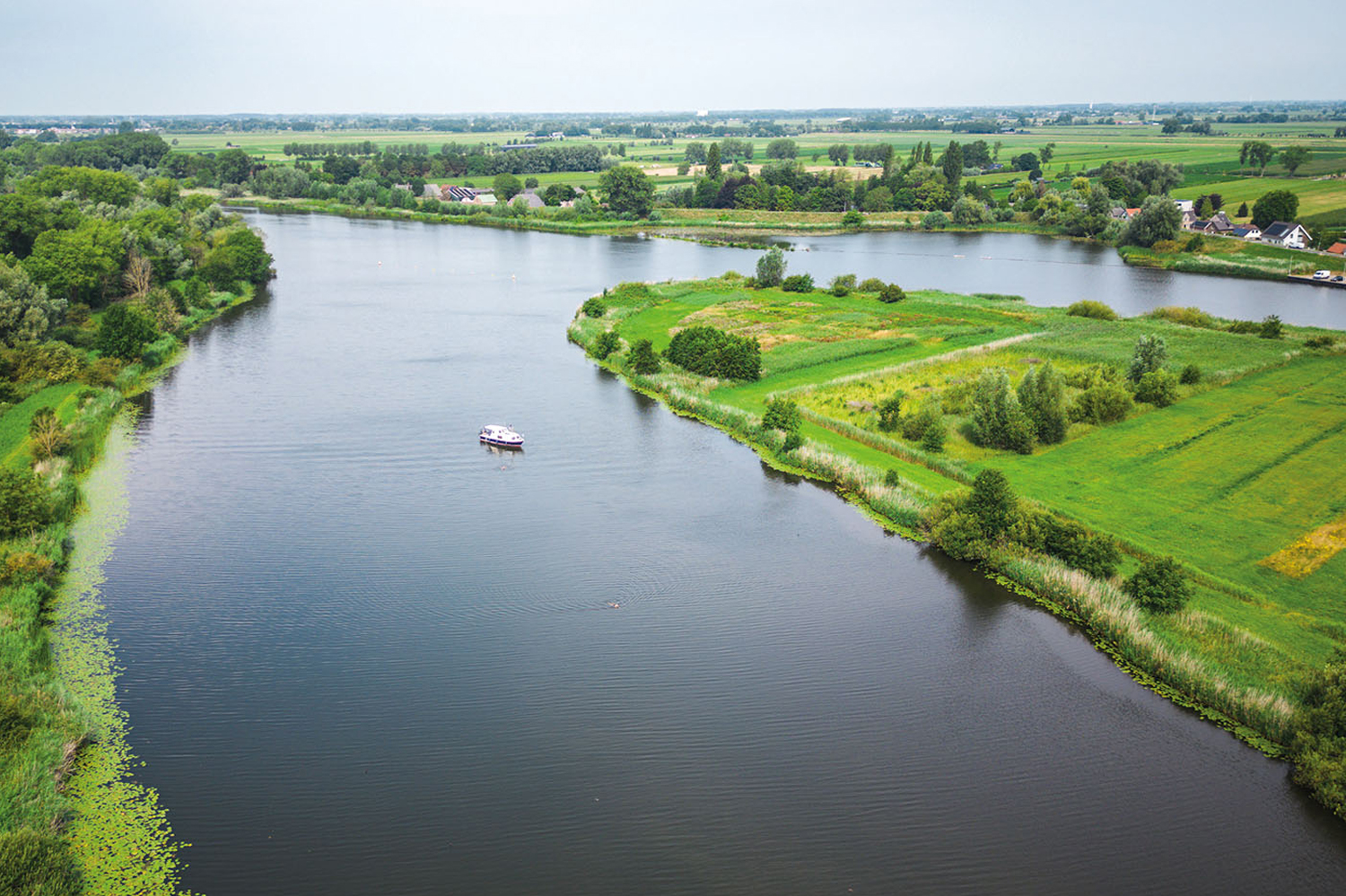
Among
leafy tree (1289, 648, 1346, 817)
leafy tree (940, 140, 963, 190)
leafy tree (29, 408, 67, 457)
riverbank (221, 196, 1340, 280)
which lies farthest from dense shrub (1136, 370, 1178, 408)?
leafy tree (940, 140, 963, 190)

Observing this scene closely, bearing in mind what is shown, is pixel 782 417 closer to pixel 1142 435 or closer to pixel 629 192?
pixel 1142 435

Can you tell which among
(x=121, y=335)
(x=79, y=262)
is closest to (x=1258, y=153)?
(x=121, y=335)

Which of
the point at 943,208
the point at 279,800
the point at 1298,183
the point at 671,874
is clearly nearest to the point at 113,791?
the point at 279,800

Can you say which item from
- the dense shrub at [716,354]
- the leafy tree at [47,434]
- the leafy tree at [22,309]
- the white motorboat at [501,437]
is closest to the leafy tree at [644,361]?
the dense shrub at [716,354]

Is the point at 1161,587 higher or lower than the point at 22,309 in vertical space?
lower

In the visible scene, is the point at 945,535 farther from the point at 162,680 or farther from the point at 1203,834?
the point at 162,680

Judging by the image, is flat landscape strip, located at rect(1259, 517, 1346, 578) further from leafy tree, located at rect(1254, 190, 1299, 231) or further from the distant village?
leafy tree, located at rect(1254, 190, 1299, 231)
